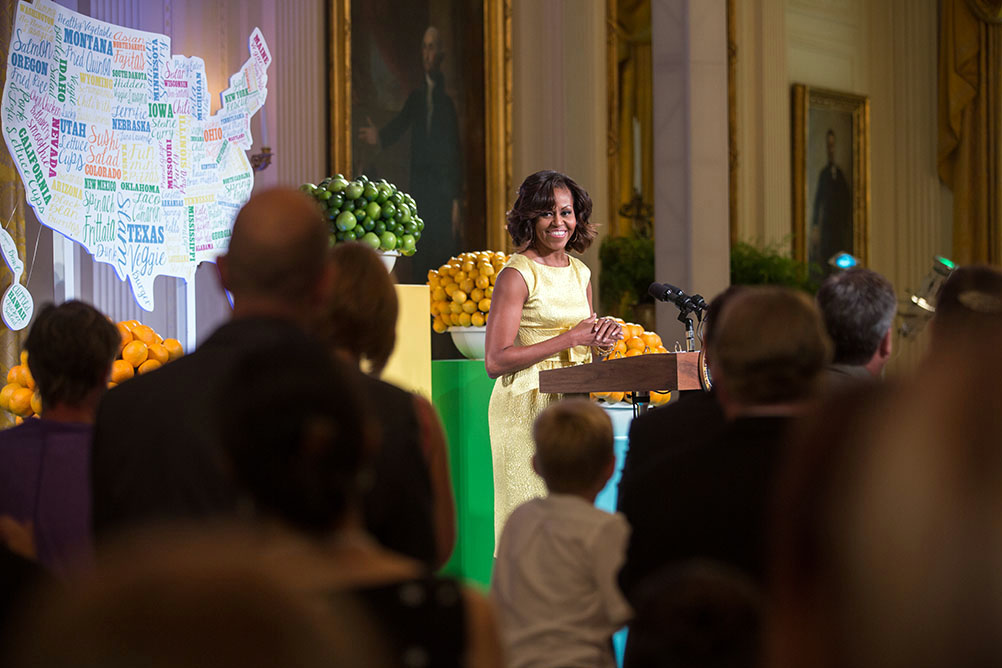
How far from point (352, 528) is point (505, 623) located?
A: 1093mm

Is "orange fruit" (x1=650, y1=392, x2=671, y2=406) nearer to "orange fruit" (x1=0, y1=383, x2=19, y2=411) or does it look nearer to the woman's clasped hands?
the woman's clasped hands

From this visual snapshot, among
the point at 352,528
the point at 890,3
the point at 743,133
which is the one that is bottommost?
the point at 352,528

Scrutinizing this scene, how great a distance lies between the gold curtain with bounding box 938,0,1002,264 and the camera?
1230cm

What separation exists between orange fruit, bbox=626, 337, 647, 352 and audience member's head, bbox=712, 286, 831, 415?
2832 mm

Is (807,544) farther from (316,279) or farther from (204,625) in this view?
(316,279)

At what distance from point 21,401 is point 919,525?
3.82 metres

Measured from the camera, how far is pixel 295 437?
1.19 meters

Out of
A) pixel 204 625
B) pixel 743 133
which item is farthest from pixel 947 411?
pixel 743 133

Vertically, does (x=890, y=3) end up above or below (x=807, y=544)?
above

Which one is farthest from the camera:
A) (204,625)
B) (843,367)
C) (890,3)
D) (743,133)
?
(890,3)

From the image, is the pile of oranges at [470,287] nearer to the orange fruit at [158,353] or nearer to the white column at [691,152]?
the orange fruit at [158,353]

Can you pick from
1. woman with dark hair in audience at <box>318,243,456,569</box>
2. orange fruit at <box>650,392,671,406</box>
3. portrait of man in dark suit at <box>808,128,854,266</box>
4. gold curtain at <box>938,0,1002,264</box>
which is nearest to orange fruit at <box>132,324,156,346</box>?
orange fruit at <box>650,392,671,406</box>

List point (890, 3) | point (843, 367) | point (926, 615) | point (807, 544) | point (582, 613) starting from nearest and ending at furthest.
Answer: point (926, 615) < point (807, 544) < point (582, 613) < point (843, 367) < point (890, 3)

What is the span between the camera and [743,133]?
11289mm
